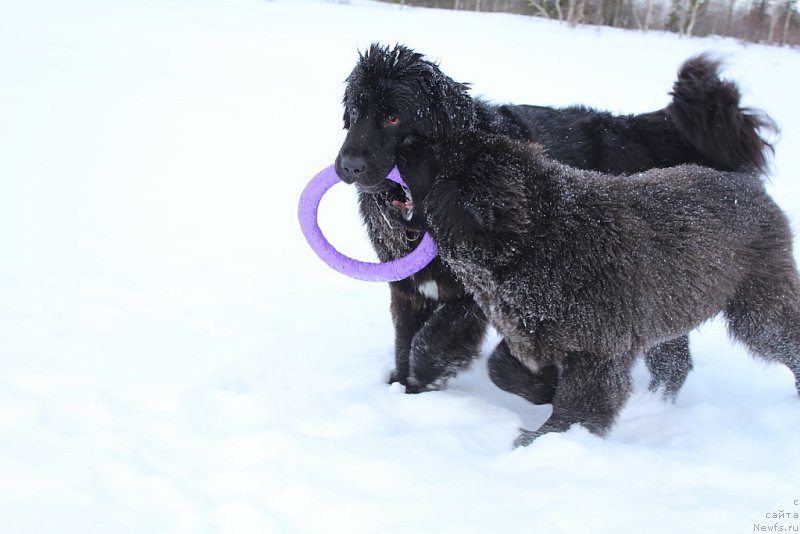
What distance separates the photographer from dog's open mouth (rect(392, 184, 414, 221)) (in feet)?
11.2

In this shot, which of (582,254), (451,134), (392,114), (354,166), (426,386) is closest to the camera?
(582,254)

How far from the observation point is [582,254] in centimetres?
292

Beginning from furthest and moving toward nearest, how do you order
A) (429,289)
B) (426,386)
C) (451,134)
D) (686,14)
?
1. (686,14)
2. (426,386)
3. (429,289)
4. (451,134)

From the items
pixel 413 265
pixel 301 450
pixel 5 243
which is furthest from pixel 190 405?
pixel 5 243

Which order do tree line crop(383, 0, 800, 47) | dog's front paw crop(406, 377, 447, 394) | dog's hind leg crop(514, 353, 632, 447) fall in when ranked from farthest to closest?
tree line crop(383, 0, 800, 47)
dog's front paw crop(406, 377, 447, 394)
dog's hind leg crop(514, 353, 632, 447)

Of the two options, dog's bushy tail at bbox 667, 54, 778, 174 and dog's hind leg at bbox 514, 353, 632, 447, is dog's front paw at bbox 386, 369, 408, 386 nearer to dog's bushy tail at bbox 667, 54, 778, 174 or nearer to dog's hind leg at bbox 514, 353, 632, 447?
dog's hind leg at bbox 514, 353, 632, 447

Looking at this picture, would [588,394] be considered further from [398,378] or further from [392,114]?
[392,114]

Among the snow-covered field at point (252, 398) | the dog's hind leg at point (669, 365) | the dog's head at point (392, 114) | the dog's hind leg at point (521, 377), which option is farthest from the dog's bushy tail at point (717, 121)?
the dog's hind leg at point (521, 377)

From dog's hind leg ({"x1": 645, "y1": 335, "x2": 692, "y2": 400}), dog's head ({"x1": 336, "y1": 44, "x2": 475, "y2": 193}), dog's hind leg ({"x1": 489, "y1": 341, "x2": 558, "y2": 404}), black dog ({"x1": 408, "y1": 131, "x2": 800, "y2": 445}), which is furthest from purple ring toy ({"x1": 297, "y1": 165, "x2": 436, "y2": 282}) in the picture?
dog's hind leg ({"x1": 645, "y1": 335, "x2": 692, "y2": 400})

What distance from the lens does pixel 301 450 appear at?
294 centimetres

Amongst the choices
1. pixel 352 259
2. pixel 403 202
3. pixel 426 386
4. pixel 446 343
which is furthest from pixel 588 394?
pixel 352 259

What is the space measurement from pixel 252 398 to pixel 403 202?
122cm

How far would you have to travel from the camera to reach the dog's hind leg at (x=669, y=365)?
389cm

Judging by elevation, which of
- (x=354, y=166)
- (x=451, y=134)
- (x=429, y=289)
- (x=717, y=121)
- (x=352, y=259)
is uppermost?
(x=717, y=121)
